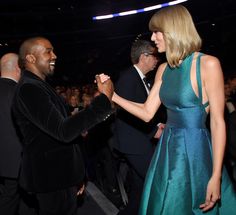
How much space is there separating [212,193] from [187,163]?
0.75 feet

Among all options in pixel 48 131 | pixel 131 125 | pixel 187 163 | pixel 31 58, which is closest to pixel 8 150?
pixel 131 125

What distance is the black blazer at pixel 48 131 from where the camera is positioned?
2.16m

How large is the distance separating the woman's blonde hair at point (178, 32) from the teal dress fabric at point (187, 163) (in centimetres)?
7

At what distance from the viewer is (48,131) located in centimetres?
217

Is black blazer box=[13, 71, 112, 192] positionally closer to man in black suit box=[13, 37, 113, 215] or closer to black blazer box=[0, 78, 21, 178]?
man in black suit box=[13, 37, 113, 215]

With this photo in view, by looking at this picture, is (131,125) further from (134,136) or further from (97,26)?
(97,26)

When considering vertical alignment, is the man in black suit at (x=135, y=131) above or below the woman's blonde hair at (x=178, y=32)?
below

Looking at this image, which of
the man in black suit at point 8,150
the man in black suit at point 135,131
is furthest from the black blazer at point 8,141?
the man in black suit at point 135,131

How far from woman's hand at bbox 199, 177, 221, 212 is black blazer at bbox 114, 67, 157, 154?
54.9 inches

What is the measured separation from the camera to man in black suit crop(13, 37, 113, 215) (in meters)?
2.17

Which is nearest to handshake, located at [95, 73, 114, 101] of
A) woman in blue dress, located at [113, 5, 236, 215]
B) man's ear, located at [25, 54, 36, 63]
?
woman in blue dress, located at [113, 5, 236, 215]

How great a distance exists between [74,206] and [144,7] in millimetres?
9421

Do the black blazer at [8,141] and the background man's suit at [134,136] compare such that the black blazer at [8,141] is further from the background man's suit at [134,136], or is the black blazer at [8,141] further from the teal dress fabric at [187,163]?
the teal dress fabric at [187,163]

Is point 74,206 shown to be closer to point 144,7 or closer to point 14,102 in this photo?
point 14,102
